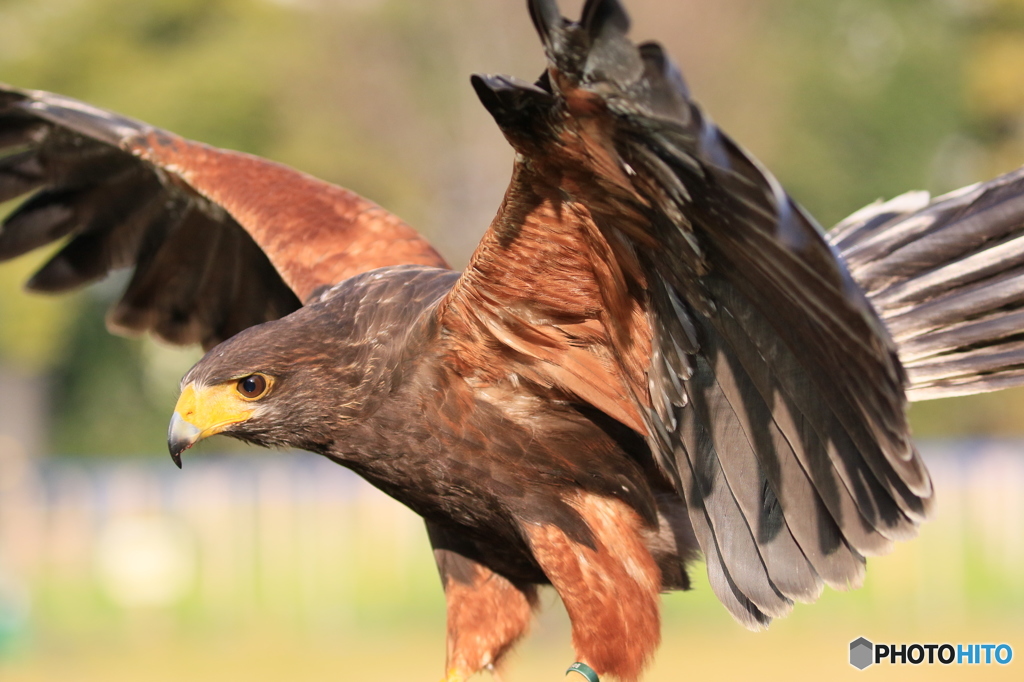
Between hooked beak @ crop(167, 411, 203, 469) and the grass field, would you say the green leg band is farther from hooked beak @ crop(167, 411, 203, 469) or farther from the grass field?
the grass field

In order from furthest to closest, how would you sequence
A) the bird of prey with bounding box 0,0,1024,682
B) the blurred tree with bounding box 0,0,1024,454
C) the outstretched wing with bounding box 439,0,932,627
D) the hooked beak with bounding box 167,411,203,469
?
the blurred tree with bounding box 0,0,1024,454, the hooked beak with bounding box 167,411,203,469, the bird of prey with bounding box 0,0,1024,682, the outstretched wing with bounding box 439,0,932,627

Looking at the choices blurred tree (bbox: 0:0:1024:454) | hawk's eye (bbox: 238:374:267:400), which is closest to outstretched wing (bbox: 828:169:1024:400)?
hawk's eye (bbox: 238:374:267:400)

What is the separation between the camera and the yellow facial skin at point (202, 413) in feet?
12.6

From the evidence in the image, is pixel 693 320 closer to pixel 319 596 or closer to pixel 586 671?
pixel 586 671

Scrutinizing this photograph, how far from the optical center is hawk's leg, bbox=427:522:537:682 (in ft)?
15.2

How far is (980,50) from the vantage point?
3316 cm

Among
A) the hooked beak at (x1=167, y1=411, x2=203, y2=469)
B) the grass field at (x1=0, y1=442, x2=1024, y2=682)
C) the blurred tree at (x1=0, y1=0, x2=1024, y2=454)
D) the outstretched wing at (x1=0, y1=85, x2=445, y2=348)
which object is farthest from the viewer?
the blurred tree at (x1=0, y1=0, x2=1024, y2=454)

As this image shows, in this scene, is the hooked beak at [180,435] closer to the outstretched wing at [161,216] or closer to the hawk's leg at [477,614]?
the hawk's leg at [477,614]

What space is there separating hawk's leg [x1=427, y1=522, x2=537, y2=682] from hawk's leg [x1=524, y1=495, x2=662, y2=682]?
59 cm

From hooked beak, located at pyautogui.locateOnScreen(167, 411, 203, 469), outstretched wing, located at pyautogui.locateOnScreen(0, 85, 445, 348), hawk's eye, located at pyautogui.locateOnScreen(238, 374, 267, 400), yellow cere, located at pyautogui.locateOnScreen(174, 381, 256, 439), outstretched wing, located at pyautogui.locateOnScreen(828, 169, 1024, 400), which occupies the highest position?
outstretched wing, located at pyautogui.locateOnScreen(0, 85, 445, 348)

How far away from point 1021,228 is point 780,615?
1.48 meters

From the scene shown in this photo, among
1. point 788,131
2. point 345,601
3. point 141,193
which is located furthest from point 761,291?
point 788,131

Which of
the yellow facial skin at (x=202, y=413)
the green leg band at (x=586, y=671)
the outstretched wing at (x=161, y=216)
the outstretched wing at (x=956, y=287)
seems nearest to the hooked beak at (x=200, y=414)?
the yellow facial skin at (x=202, y=413)

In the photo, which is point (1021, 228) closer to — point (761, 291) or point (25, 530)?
point (761, 291)
